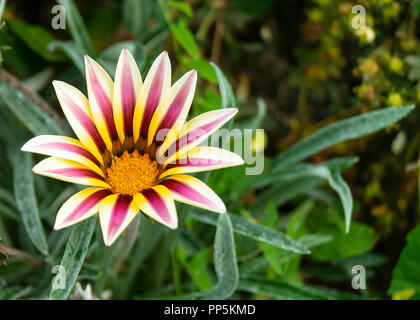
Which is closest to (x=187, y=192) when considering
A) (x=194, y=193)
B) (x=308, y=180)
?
(x=194, y=193)

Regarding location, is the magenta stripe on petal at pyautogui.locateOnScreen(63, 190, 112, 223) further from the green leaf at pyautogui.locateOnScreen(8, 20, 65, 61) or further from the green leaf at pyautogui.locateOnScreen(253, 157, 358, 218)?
the green leaf at pyautogui.locateOnScreen(8, 20, 65, 61)

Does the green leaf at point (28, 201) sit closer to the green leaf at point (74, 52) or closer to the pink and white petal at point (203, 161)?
the green leaf at point (74, 52)

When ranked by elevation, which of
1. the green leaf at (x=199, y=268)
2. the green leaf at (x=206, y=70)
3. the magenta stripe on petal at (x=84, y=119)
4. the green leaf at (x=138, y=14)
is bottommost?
the green leaf at (x=199, y=268)

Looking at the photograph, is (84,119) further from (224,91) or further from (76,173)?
(224,91)

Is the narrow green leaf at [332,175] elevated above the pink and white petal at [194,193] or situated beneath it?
elevated above

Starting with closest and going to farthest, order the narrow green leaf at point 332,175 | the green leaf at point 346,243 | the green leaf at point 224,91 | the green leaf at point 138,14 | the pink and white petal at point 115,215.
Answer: the pink and white petal at point 115,215 < the green leaf at point 224,91 < the narrow green leaf at point 332,175 < the green leaf at point 346,243 < the green leaf at point 138,14

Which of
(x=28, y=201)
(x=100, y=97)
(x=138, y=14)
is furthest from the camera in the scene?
(x=138, y=14)

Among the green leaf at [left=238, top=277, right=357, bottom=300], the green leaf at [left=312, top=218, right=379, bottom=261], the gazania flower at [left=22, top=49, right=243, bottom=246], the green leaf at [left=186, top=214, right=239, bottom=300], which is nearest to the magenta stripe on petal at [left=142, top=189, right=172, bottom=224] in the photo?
the gazania flower at [left=22, top=49, right=243, bottom=246]

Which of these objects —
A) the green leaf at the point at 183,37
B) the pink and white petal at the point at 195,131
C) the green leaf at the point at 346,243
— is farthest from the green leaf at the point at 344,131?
the pink and white petal at the point at 195,131
